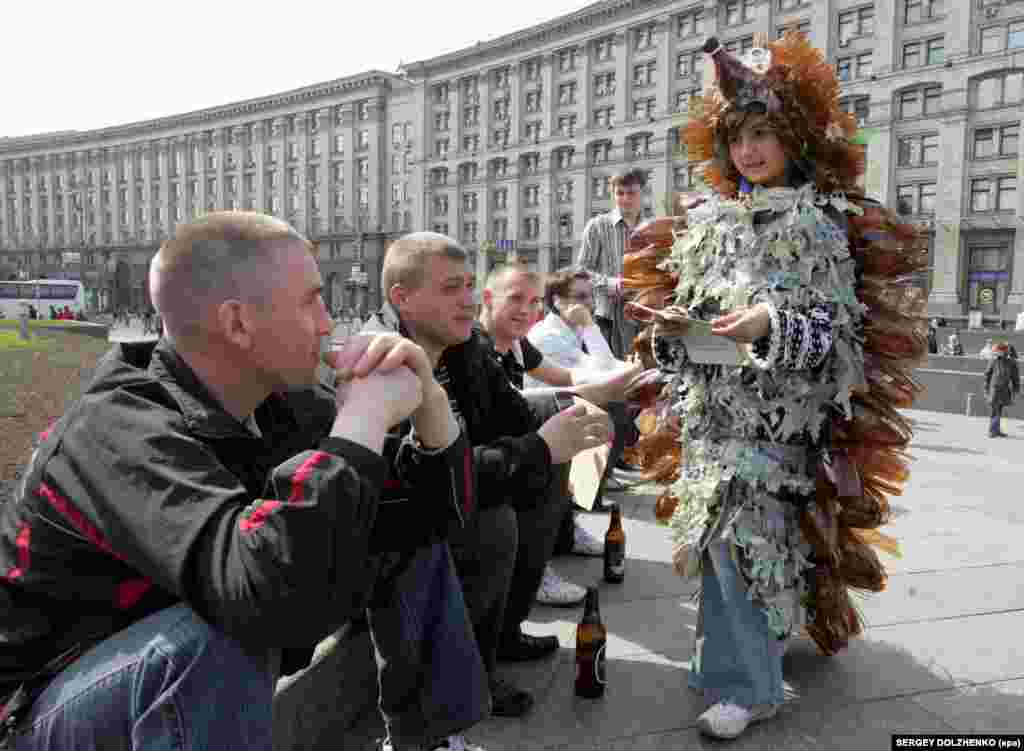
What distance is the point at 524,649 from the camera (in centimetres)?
305

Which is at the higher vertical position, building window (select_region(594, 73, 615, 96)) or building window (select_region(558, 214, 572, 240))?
building window (select_region(594, 73, 615, 96))

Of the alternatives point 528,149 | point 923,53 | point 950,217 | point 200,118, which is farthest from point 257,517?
point 200,118

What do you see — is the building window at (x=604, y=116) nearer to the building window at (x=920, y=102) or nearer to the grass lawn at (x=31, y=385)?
the building window at (x=920, y=102)

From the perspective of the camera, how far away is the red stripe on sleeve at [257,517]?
4.15 ft

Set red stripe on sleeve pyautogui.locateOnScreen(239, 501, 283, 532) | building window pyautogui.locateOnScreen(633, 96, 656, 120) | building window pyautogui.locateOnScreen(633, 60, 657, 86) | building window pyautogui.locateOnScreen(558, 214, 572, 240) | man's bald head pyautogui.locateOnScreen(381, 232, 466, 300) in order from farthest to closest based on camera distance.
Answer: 1. building window pyautogui.locateOnScreen(558, 214, 572, 240)
2. building window pyautogui.locateOnScreen(633, 96, 656, 120)
3. building window pyautogui.locateOnScreen(633, 60, 657, 86)
4. man's bald head pyautogui.locateOnScreen(381, 232, 466, 300)
5. red stripe on sleeve pyautogui.locateOnScreen(239, 501, 283, 532)

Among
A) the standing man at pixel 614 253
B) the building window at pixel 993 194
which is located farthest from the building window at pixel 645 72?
the standing man at pixel 614 253

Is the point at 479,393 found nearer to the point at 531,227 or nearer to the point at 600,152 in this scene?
the point at 600,152

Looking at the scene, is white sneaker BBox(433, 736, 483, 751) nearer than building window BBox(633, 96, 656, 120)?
Yes

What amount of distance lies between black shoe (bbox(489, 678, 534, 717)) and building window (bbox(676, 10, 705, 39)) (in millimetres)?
57462

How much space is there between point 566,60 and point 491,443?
211 ft

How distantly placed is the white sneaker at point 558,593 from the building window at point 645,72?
58.2 m

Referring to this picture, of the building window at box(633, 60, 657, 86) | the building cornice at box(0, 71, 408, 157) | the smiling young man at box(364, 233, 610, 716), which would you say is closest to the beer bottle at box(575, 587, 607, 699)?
the smiling young man at box(364, 233, 610, 716)

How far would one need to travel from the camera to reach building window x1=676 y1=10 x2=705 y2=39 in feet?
176

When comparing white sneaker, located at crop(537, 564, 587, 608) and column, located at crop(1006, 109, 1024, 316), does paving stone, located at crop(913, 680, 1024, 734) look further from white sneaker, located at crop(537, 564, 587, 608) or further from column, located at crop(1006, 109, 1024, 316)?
column, located at crop(1006, 109, 1024, 316)
